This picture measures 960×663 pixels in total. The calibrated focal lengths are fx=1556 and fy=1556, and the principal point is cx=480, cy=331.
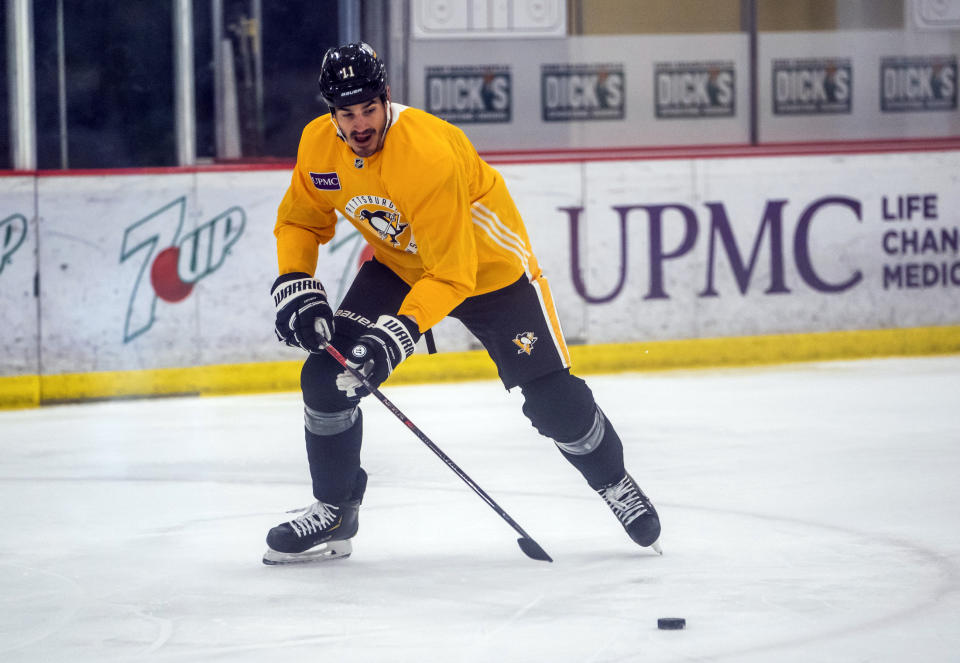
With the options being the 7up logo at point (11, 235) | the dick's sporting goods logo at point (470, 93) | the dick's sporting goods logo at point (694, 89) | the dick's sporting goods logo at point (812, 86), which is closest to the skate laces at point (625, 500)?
the 7up logo at point (11, 235)

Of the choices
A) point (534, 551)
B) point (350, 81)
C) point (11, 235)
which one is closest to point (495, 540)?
point (534, 551)

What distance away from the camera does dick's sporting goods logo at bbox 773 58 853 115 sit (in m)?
8.28

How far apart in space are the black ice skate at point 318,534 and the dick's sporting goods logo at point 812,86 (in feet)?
17.3

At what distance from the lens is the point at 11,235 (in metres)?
6.38

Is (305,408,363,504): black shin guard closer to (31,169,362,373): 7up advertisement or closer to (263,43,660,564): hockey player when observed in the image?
(263,43,660,564): hockey player

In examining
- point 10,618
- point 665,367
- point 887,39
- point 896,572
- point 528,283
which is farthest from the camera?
point 887,39

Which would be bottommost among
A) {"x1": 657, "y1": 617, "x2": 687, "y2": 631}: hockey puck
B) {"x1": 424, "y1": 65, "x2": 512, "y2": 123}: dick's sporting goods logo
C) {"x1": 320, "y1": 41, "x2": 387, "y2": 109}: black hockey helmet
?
{"x1": 657, "y1": 617, "x2": 687, "y2": 631}: hockey puck

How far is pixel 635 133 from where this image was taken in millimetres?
8156

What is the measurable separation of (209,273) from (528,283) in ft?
11.2

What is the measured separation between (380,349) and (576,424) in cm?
54

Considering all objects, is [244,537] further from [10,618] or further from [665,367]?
[665,367]

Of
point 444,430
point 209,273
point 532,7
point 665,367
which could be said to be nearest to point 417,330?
point 444,430

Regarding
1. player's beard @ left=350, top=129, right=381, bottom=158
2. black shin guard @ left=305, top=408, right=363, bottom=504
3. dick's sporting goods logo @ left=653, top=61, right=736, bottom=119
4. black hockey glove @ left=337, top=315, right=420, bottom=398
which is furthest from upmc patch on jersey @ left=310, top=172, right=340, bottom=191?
dick's sporting goods logo @ left=653, top=61, right=736, bottom=119

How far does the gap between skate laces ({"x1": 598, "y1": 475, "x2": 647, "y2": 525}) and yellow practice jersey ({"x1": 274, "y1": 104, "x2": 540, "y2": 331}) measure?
51 cm
